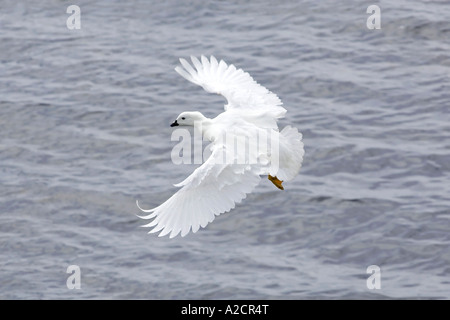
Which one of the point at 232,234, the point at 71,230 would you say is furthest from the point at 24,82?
the point at 232,234

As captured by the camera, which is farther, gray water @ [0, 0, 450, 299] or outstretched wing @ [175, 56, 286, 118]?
gray water @ [0, 0, 450, 299]

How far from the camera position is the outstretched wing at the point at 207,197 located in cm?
1251

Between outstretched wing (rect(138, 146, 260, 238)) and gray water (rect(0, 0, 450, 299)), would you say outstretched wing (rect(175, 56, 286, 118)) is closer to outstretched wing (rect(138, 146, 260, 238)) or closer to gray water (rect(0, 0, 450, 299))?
outstretched wing (rect(138, 146, 260, 238))

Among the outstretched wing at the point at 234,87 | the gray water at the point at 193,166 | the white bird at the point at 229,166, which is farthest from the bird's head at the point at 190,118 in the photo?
the gray water at the point at 193,166

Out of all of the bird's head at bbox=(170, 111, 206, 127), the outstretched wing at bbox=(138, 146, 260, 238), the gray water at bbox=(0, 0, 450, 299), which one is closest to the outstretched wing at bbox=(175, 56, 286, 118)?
the bird's head at bbox=(170, 111, 206, 127)

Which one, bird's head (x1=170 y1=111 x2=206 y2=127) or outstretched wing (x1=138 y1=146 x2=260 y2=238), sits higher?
bird's head (x1=170 y1=111 x2=206 y2=127)

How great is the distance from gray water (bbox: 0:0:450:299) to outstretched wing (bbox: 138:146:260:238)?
3.37 meters

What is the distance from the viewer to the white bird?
41.1ft

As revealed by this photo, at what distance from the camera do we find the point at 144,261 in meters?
16.4

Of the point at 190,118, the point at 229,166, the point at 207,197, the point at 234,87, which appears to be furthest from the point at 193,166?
the point at 229,166

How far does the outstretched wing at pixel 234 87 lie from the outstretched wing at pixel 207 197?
1369 mm

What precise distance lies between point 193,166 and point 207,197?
5.65 metres

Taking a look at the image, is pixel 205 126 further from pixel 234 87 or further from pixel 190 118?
pixel 234 87

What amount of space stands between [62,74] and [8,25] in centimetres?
206
